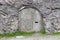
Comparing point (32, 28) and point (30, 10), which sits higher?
point (30, 10)

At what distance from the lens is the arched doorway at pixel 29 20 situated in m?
4.09

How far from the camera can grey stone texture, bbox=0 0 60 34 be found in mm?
4004

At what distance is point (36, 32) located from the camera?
13.4ft

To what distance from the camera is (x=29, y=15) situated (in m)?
4.11

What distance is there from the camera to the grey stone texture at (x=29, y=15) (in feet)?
13.1

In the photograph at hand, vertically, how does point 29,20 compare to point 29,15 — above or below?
below

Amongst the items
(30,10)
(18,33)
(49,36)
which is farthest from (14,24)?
(49,36)

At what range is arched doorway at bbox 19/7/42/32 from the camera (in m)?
4.09

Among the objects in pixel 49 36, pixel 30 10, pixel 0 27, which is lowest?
pixel 49 36

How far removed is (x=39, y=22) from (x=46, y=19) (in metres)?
0.17

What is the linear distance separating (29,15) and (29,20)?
107mm

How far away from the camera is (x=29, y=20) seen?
161 inches

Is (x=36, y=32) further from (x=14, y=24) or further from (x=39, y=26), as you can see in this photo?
(x=14, y=24)

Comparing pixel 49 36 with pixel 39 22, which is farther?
pixel 39 22
